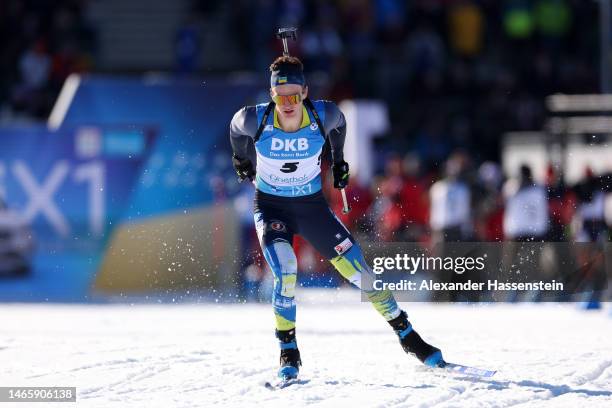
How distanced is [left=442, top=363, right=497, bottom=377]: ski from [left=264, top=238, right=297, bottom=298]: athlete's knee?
3.88 feet

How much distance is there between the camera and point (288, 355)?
27.5 ft

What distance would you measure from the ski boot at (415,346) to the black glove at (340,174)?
38.4 inches

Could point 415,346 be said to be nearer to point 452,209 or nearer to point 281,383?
point 281,383

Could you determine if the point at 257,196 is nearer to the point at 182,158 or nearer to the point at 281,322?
the point at 281,322

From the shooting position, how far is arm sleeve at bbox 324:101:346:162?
861cm

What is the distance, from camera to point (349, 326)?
11500 millimetres

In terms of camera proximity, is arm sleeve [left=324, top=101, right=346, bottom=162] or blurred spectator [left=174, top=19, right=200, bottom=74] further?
blurred spectator [left=174, top=19, right=200, bottom=74]

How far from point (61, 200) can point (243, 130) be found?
6.23 meters

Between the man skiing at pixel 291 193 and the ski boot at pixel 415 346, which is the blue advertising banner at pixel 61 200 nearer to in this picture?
the man skiing at pixel 291 193

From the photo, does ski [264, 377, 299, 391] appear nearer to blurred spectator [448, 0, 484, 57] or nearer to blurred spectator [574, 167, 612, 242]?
blurred spectator [574, 167, 612, 242]

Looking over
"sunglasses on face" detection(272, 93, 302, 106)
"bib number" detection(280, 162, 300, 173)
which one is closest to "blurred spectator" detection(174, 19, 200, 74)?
"bib number" detection(280, 162, 300, 173)

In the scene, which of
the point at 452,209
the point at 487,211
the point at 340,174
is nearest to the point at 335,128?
the point at 340,174

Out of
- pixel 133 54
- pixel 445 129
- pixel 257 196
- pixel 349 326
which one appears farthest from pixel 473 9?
pixel 257 196

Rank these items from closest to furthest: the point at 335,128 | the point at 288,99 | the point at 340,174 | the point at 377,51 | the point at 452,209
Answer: the point at 288,99 → the point at 335,128 → the point at 340,174 → the point at 452,209 → the point at 377,51
